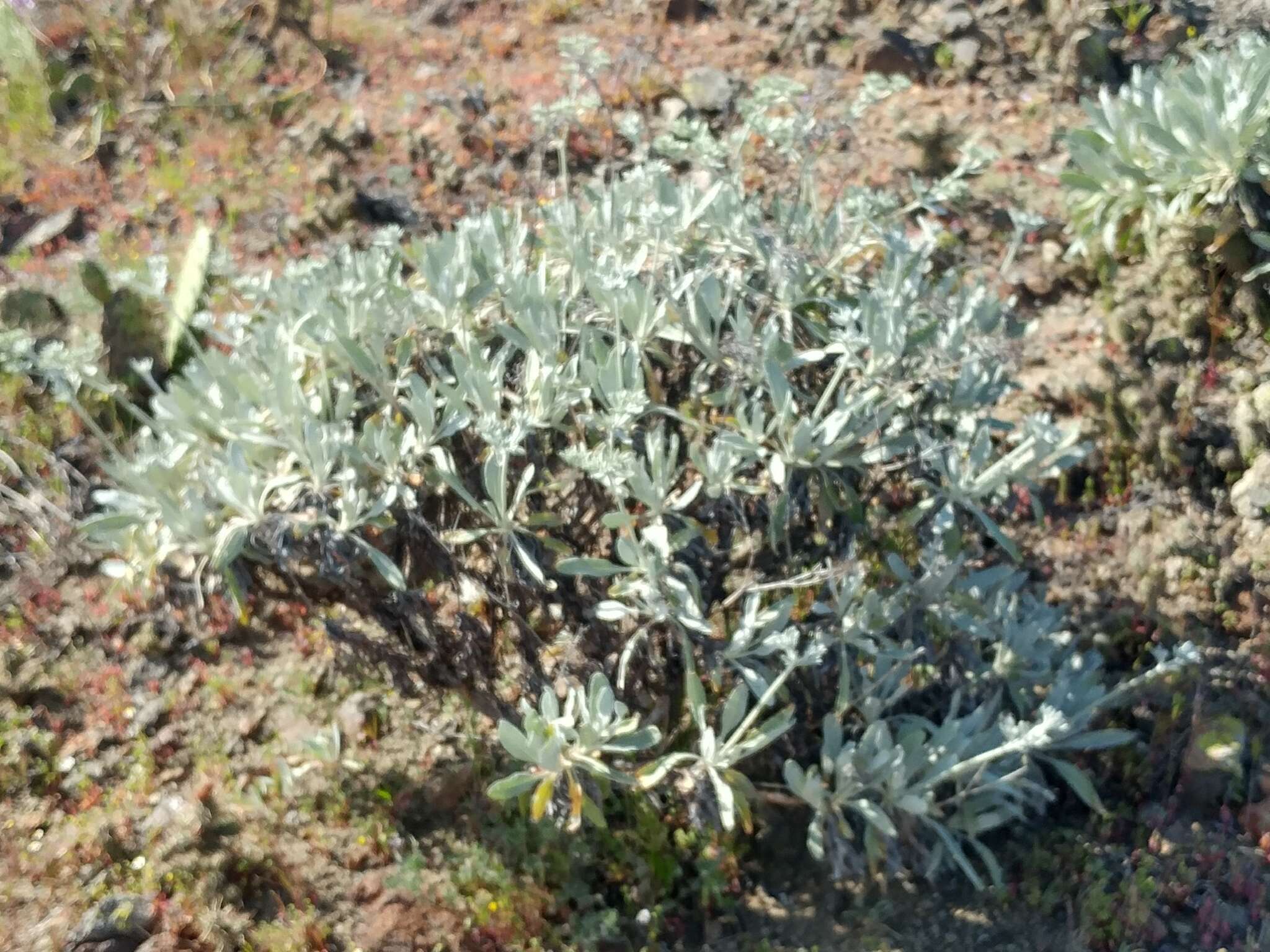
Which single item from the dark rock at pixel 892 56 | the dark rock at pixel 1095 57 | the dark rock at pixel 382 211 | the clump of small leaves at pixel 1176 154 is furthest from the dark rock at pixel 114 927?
the dark rock at pixel 1095 57

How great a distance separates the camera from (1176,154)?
167 inches

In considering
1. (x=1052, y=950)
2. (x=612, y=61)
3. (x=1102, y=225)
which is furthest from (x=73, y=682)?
(x=1102, y=225)

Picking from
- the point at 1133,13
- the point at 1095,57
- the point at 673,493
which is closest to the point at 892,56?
the point at 1095,57

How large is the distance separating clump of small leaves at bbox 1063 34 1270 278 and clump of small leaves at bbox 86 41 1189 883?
4.12 ft

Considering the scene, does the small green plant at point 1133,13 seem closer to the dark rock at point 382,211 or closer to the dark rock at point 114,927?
the dark rock at point 382,211

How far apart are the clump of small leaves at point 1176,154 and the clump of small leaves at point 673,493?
1.26m

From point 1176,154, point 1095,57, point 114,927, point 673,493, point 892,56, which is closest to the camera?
point 114,927

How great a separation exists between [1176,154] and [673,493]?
2.57 metres

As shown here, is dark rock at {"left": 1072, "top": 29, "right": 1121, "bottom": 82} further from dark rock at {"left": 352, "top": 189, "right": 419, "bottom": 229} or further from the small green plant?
A: dark rock at {"left": 352, "top": 189, "right": 419, "bottom": 229}

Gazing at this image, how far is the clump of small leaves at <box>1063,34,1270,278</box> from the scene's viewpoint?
4.05m

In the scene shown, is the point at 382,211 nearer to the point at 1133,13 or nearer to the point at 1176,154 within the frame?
the point at 1176,154

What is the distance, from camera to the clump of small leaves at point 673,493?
2.98 metres

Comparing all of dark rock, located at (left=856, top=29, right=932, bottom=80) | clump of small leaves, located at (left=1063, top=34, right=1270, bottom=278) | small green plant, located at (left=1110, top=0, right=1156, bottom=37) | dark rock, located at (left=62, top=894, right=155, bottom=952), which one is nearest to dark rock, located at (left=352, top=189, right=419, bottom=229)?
dark rock, located at (left=856, top=29, right=932, bottom=80)

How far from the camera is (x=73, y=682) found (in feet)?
12.5
